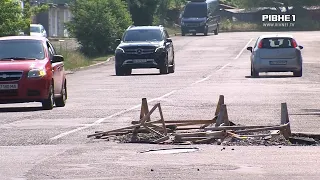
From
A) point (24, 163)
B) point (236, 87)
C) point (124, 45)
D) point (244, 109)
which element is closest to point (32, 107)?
point (244, 109)

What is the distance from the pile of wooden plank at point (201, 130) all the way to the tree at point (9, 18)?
794 inches

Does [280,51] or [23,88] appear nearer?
[23,88]

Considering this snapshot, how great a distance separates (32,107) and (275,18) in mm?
94008

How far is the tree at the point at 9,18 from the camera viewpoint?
117 ft

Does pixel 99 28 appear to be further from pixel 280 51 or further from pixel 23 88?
pixel 23 88

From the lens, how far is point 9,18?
118 ft

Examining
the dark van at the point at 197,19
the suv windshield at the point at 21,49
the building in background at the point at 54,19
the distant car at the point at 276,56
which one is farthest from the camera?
the building in background at the point at 54,19

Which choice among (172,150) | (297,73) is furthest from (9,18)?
(172,150)

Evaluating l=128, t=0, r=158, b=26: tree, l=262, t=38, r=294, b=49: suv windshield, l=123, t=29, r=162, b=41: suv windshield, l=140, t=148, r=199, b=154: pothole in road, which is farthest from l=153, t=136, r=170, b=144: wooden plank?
l=128, t=0, r=158, b=26: tree

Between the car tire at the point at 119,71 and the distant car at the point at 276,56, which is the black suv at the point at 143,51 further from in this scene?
the distant car at the point at 276,56

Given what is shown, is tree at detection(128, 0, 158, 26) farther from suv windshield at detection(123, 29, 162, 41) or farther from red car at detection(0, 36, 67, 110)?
red car at detection(0, 36, 67, 110)

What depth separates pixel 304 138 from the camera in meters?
14.8

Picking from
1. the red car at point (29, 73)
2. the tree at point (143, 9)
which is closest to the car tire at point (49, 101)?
the red car at point (29, 73)

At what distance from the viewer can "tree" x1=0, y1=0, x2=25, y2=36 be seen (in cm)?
3556
